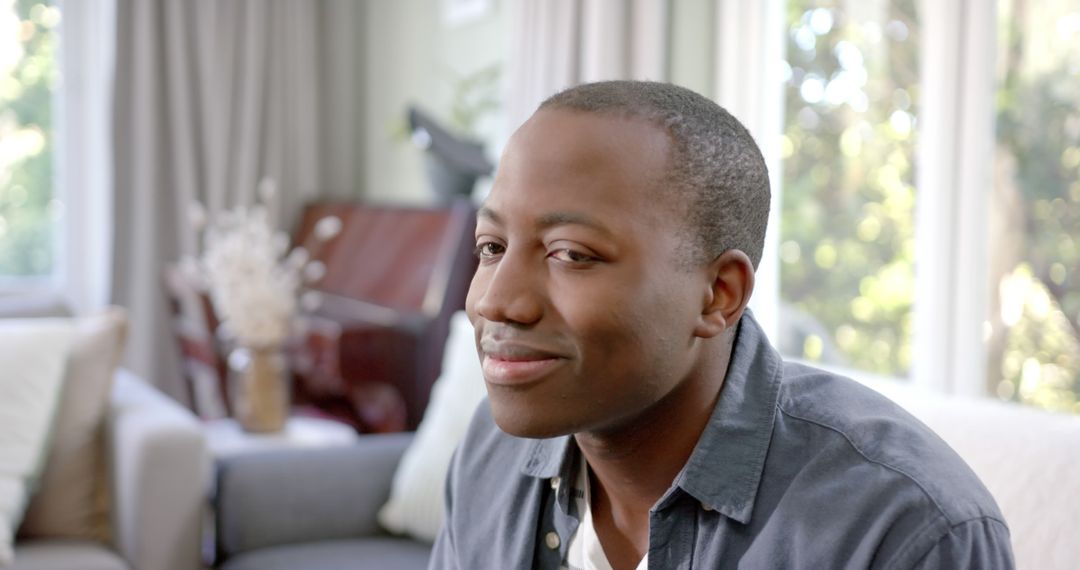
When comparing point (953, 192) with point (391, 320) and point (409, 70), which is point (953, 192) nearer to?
point (391, 320)

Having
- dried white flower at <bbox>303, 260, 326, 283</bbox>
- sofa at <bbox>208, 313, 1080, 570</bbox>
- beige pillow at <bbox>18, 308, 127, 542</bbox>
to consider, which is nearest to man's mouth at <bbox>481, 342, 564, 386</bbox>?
sofa at <bbox>208, 313, 1080, 570</bbox>

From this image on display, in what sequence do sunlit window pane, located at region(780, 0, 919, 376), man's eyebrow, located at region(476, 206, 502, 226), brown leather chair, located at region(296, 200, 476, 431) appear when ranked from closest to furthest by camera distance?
man's eyebrow, located at region(476, 206, 502, 226) → sunlit window pane, located at region(780, 0, 919, 376) → brown leather chair, located at region(296, 200, 476, 431)

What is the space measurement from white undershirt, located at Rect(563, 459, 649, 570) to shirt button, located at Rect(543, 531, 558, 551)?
14mm

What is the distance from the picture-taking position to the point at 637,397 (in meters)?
0.90

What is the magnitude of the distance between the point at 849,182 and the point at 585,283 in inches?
77.0

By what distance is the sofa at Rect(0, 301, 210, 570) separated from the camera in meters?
2.18

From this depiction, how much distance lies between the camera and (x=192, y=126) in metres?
4.46

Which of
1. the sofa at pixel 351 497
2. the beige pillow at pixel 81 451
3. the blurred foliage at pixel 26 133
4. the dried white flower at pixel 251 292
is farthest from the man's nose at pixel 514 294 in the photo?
the blurred foliage at pixel 26 133

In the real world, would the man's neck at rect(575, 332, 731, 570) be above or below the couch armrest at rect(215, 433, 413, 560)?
above

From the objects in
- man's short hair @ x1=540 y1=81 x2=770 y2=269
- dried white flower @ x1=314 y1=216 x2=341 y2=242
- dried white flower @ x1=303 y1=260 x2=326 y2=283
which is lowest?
dried white flower @ x1=303 y1=260 x2=326 y2=283

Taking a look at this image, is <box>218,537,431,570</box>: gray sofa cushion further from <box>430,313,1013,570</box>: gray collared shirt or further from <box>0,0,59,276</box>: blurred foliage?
<box>0,0,59,276</box>: blurred foliage

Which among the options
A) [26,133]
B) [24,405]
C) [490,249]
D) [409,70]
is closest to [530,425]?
[490,249]

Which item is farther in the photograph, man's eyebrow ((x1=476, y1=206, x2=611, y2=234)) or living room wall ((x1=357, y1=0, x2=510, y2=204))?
living room wall ((x1=357, y1=0, x2=510, y2=204))

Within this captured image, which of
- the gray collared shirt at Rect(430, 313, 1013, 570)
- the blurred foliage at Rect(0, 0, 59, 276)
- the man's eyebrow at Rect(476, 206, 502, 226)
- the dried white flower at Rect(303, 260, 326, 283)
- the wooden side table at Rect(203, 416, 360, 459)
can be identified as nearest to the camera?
the gray collared shirt at Rect(430, 313, 1013, 570)
